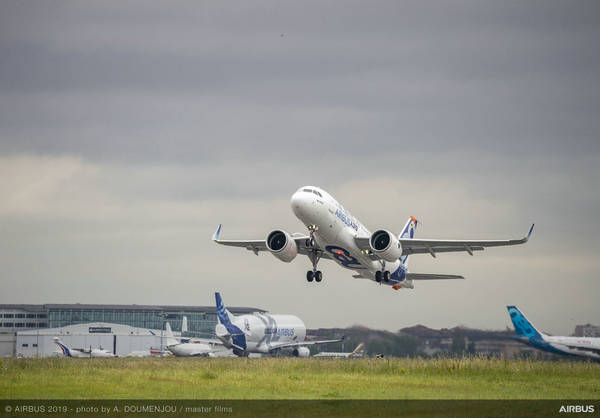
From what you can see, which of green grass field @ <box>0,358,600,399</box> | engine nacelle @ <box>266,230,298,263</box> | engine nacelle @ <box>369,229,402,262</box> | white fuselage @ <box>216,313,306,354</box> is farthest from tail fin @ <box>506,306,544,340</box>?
white fuselage @ <box>216,313,306,354</box>

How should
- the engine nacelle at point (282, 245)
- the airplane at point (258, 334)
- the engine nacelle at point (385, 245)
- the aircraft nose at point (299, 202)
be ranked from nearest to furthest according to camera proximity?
the aircraft nose at point (299, 202) < the engine nacelle at point (385, 245) < the engine nacelle at point (282, 245) < the airplane at point (258, 334)

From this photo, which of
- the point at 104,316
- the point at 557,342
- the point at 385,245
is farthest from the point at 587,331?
the point at 104,316

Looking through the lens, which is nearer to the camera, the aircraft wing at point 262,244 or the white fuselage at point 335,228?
the white fuselage at point 335,228

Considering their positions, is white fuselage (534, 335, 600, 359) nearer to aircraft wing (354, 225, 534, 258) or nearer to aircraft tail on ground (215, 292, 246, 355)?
aircraft wing (354, 225, 534, 258)

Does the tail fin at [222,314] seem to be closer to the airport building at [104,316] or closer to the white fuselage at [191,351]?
the white fuselage at [191,351]

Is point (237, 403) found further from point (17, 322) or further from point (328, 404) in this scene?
point (17, 322)

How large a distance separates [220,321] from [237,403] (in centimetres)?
5961

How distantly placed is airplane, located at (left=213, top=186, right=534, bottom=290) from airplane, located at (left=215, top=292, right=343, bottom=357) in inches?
1082

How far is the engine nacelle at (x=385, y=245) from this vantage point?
187ft

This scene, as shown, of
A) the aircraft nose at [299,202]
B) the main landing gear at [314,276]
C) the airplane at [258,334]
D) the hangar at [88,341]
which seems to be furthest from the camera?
the hangar at [88,341]

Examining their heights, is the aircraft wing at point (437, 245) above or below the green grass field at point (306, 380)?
above

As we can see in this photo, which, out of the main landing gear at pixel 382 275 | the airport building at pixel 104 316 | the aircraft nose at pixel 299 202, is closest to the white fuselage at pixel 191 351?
the main landing gear at pixel 382 275

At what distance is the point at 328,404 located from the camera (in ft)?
110

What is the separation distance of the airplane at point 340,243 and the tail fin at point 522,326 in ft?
38.2
